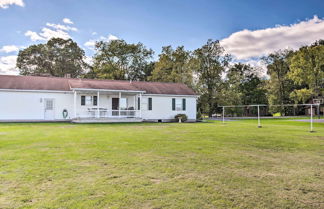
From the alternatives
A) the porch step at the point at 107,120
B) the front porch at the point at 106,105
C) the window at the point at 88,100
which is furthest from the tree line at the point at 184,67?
the porch step at the point at 107,120

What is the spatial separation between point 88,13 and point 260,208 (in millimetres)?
21035

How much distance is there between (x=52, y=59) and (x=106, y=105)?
75.6 feet

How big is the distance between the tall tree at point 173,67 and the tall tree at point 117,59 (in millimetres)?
3864

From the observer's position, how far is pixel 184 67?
112 feet

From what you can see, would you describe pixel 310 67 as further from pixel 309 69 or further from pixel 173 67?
pixel 173 67

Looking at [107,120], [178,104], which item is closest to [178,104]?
[178,104]

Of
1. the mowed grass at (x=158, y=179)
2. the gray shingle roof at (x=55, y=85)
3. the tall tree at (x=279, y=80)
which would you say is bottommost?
the mowed grass at (x=158, y=179)

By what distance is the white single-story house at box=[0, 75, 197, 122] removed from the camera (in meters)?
18.3

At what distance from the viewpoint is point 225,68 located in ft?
117

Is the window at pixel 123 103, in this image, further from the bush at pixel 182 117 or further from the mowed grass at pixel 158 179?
the mowed grass at pixel 158 179

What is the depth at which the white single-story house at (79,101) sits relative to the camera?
1834 centimetres

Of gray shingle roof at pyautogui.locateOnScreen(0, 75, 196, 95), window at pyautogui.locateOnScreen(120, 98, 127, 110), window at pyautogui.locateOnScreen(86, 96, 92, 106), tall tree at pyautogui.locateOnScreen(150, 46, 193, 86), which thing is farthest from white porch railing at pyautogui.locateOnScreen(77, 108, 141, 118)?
tall tree at pyautogui.locateOnScreen(150, 46, 193, 86)

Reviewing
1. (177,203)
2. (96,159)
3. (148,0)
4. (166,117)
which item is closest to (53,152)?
(96,159)

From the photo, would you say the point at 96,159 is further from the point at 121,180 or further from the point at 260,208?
the point at 260,208
